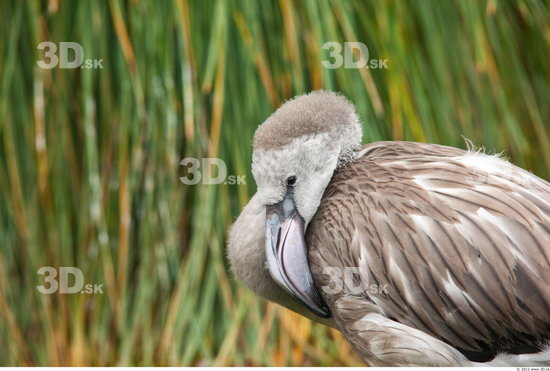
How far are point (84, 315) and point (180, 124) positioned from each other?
631 millimetres

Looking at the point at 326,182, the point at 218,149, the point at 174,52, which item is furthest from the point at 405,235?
the point at 174,52

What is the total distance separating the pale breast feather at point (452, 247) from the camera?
5.09 ft

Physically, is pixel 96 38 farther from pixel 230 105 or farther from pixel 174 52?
pixel 230 105
